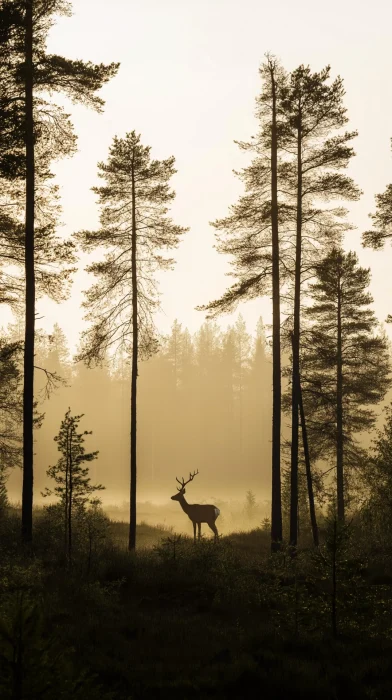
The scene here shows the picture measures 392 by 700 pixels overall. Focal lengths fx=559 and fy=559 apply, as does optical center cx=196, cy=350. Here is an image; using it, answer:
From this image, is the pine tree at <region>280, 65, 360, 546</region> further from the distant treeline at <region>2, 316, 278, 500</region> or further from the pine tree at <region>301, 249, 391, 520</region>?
the distant treeline at <region>2, 316, 278, 500</region>

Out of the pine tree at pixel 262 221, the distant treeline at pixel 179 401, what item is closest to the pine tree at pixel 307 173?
the pine tree at pixel 262 221

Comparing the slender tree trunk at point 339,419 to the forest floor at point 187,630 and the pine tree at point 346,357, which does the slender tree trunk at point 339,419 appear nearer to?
the pine tree at point 346,357

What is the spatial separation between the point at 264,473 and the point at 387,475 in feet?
188

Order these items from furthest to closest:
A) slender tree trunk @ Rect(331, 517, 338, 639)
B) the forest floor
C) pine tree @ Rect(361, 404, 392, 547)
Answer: pine tree @ Rect(361, 404, 392, 547) → slender tree trunk @ Rect(331, 517, 338, 639) → the forest floor

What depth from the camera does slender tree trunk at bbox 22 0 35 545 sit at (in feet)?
46.9

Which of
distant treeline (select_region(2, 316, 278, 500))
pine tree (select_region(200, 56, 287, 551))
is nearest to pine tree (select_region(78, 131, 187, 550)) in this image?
pine tree (select_region(200, 56, 287, 551))

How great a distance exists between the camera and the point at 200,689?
687 centimetres

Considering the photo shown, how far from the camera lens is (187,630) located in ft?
29.5

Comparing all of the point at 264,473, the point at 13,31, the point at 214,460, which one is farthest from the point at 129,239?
the point at 214,460

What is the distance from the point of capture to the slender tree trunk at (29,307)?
14.3 metres

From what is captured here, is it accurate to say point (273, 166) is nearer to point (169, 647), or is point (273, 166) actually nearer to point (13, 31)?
point (13, 31)

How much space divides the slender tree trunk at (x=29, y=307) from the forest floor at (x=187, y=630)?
4.24 ft

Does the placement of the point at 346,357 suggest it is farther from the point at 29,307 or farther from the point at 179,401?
the point at 179,401

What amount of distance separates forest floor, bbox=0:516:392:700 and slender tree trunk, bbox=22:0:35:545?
129cm
